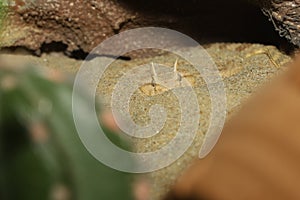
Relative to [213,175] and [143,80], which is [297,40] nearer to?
[143,80]

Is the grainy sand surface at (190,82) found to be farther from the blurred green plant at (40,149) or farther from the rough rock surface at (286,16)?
the blurred green plant at (40,149)

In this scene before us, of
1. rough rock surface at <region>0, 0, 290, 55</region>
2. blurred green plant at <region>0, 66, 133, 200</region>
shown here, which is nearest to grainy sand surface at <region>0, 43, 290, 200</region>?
rough rock surface at <region>0, 0, 290, 55</region>

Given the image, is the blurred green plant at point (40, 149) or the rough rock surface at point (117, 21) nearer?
the blurred green plant at point (40, 149)

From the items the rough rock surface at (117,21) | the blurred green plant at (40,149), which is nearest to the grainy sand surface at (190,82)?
the rough rock surface at (117,21)

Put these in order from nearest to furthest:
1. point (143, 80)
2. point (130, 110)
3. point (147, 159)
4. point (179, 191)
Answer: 1. point (179, 191)
2. point (147, 159)
3. point (130, 110)
4. point (143, 80)

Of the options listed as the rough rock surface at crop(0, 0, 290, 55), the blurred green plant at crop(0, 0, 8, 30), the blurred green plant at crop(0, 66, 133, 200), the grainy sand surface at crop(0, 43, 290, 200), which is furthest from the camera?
the rough rock surface at crop(0, 0, 290, 55)

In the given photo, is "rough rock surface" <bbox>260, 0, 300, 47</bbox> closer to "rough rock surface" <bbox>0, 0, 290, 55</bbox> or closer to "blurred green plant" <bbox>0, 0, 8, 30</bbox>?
"rough rock surface" <bbox>0, 0, 290, 55</bbox>

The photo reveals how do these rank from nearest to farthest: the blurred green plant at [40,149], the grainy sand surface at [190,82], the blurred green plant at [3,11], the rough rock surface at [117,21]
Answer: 1. the blurred green plant at [40,149]
2. the grainy sand surface at [190,82]
3. the blurred green plant at [3,11]
4. the rough rock surface at [117,21]

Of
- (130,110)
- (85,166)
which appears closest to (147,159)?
(130,110)

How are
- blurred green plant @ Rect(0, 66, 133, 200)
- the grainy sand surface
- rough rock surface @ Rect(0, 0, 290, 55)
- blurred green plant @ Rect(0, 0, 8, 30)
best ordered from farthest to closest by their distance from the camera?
rough rock surface @ Rect(0, 0, 290, 55), blurred green plant @ Rect(0, 0, 8, 30), the grainy sand surface, blurred green plant @ Rect(0, 66, 133, 200)
